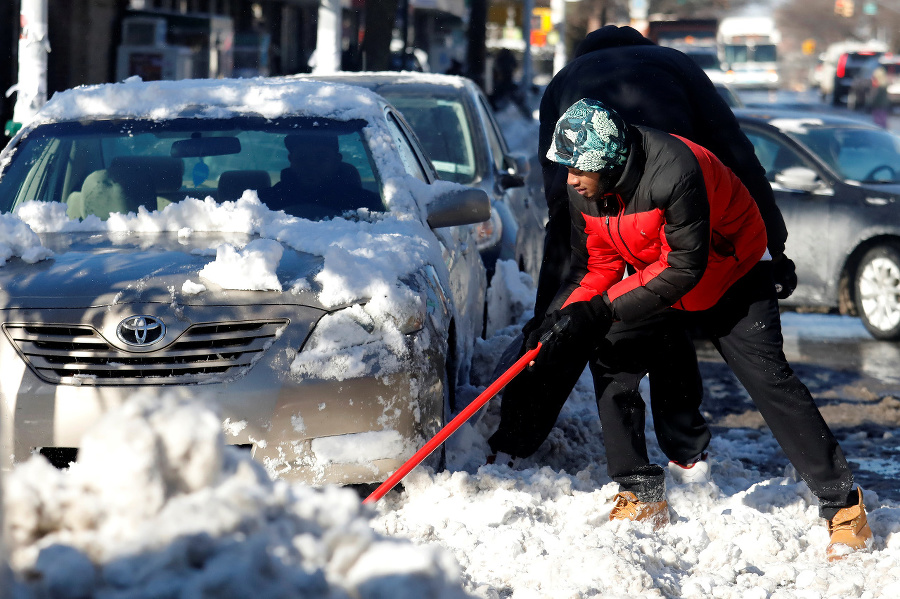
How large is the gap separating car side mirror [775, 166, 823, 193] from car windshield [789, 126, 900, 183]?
10.6 inches

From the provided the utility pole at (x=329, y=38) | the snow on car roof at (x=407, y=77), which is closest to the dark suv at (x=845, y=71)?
the utility pole at (x=329, y=38)

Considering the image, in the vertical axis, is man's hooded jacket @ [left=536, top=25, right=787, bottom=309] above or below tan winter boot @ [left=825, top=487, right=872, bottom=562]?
above

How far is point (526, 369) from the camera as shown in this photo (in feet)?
14.8

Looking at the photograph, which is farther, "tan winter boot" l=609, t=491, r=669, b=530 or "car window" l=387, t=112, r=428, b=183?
"car window" l=387, t=112, r=428, b=183

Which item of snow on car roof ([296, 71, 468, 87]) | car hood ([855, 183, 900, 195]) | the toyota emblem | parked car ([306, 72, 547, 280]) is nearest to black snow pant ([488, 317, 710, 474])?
the toyota emblem

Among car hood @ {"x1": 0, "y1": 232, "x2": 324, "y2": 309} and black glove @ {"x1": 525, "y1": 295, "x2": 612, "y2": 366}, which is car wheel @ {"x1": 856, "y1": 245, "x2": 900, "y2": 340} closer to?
black glove @ {"x1": 525, "y1": 295, "x2": 612, "y2": 366}

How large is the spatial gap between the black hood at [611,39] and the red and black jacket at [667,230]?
3.78 ft

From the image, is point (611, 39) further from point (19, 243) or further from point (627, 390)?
point (19, 243)

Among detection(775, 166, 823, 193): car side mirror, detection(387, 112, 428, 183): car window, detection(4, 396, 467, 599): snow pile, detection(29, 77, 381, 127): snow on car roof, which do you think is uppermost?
detection(29, 77, 381, 127): snow on car roof

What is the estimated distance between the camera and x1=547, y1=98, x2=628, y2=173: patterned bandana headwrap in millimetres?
3684

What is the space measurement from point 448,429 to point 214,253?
112 centimetres

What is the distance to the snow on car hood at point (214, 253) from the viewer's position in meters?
3.86

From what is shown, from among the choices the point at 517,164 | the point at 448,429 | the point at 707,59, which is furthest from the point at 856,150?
the point at 707,59

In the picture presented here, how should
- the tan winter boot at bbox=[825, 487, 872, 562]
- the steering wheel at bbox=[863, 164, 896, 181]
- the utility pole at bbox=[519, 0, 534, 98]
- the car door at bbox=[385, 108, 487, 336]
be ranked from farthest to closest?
the utility pole at bbox=[519, 0, 534, 98]
the steering wheel at bbox=[863, 164, 896, 181]
the car door at bbox=[385, 108, 487, 336]
the tan winter boot at bbox=[825, 487, 872, 562]
